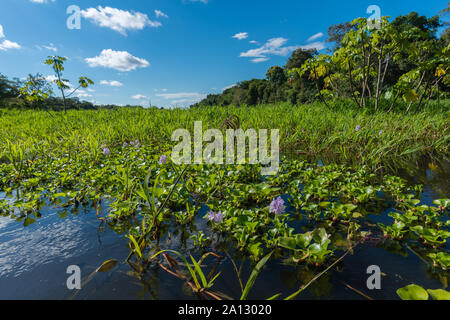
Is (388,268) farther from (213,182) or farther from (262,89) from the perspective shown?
(262,89)

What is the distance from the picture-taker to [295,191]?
1.75m

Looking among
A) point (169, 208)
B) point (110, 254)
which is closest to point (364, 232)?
point (169, 208)

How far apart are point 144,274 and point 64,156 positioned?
9.71 ft

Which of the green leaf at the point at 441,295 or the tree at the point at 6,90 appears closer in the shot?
the green leaf at the point at 441,295

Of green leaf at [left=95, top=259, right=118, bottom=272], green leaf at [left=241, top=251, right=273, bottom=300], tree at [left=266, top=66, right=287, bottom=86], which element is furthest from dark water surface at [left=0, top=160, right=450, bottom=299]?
tree at [left=266, top=66, right=287, bottom=86]

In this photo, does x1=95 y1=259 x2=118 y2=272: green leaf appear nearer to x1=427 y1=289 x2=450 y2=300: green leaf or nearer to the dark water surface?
the dark water surface

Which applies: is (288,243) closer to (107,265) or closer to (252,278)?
(252,278)

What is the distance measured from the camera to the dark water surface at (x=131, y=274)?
94 cm

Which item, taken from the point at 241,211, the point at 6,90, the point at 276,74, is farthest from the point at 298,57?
the point at 6,90

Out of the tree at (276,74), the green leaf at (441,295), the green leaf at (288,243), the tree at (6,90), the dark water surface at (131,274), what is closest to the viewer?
the green leaf at (441,295)

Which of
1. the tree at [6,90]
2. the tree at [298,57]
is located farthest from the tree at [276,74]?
the tree at [6,90]

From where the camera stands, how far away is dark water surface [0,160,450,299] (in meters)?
0.94

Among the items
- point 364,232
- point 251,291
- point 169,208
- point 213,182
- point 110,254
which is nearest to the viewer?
point 251,291

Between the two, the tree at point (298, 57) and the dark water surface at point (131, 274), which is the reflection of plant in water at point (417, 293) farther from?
the tree at point (298, 57)
